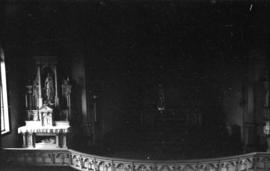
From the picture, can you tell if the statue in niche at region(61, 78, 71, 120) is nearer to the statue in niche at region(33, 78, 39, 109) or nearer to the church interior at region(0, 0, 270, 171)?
the church interior at region(0, 0, 270, 171)

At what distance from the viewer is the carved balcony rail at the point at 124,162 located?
8.56 m

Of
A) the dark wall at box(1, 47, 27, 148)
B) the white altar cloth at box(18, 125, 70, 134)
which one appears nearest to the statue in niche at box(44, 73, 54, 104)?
the white altar cloth at box(18, 125, 70, 134)

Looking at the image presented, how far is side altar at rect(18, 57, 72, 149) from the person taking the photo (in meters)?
10.8

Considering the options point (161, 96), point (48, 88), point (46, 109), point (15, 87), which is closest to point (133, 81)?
point (161, 96)

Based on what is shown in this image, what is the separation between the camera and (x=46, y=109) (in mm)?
10812

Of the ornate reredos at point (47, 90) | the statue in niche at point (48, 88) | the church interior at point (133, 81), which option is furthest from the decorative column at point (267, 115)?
the statue in niche at point (48, 88)

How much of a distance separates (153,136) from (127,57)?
347cm

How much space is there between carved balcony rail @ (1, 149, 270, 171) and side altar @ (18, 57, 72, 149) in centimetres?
84

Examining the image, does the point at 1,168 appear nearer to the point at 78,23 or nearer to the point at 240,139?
the point at 78,23

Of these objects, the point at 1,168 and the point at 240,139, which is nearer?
the point at 1,168

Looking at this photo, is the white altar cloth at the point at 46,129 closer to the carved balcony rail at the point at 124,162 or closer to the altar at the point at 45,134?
the altar at the point at 45,134

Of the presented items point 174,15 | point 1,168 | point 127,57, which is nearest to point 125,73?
point 127,57

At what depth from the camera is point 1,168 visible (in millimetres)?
9492

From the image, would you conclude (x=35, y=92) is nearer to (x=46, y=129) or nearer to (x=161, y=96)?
(x=46, y=129)
